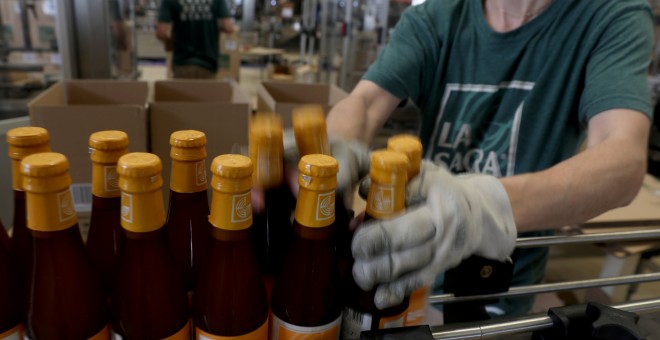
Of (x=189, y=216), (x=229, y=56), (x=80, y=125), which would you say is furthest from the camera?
(x=229, y=56)

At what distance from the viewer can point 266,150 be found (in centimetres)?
56

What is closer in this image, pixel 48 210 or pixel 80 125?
pixel 48 210

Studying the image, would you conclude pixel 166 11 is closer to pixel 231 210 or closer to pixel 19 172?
pixel 19 172

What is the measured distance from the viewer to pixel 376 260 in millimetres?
513

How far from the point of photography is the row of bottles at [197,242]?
1.50 feet

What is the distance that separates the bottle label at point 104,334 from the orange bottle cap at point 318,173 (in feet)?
0.89

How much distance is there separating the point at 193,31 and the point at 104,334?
3174 mm

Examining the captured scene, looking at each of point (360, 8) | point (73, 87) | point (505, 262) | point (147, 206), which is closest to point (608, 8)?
point (505, 262)

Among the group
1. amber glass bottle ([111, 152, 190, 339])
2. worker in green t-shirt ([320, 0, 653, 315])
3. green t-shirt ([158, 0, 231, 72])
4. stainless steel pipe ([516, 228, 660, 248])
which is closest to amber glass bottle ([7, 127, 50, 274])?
amber glass bottle ([111, 152, 190, 339])

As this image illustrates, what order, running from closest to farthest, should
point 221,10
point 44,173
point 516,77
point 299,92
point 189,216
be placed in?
1. point 44,173
2. point 189,216
3. point 516,77
4. point 299,92
5. point 221,10

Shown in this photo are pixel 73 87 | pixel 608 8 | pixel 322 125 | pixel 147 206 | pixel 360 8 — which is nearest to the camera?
pixel 147 206

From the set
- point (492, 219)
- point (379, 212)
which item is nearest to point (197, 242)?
point (379, 212)

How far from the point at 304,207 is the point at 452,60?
3.00 ft

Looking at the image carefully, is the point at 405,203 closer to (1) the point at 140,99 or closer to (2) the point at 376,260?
(2) the point at 376,260
